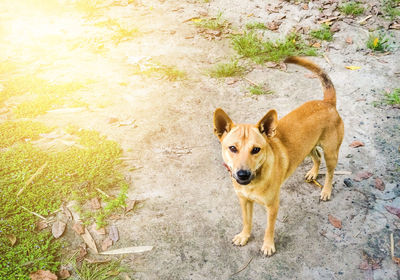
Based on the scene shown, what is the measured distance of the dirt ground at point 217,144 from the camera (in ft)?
11.2

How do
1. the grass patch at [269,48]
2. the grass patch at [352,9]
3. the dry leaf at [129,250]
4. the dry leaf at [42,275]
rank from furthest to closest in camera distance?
the grass patch at [352,9] → the grass patch at [269,48] → the dry leaf at [129,250] → the dry leaf at [42,275]

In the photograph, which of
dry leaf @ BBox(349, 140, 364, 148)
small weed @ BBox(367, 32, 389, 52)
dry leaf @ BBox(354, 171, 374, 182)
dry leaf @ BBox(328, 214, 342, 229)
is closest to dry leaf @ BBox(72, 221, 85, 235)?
dry leaf @ BBox(328, 214, 342, 229)

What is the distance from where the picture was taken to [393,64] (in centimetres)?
613

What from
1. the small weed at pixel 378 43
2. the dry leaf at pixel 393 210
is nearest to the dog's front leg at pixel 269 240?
the dry leaf at pixel 393 210

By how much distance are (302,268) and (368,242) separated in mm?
927

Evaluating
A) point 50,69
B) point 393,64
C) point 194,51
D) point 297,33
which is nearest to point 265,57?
point 297,33

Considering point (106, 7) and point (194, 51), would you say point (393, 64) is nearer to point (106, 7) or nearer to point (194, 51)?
point (194, 51)

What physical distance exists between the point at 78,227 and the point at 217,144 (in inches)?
100

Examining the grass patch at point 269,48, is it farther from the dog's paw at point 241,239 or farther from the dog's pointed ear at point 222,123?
the dog's paw at point 241,239

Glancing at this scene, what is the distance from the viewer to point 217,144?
197 inches

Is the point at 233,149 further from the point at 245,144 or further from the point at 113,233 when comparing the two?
the point at 113,233

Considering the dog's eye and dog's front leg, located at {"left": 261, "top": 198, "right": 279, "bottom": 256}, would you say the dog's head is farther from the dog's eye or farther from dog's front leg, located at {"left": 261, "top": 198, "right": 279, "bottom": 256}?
dog's front leg, located at {"left": 261, "top": 198, "right": 279, "bottom": 256}

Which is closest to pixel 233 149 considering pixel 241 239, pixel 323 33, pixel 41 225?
pixel 241 239

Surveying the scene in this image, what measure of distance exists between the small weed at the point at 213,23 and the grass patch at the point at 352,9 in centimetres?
309
